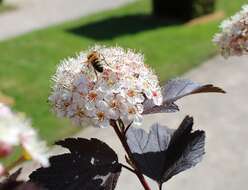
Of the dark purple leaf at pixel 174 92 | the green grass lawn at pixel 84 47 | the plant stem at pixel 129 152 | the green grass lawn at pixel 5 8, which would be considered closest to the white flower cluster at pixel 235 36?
the dark purple leaf at pixel 174 92

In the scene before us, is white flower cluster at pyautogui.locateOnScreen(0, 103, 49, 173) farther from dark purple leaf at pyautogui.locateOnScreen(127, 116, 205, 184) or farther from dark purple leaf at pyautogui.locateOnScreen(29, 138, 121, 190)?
dark purple leaf at pyautogui.locateOnScreen(127, 116, 205, 184)

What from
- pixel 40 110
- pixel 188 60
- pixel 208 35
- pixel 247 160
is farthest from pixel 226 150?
pixel 208 35

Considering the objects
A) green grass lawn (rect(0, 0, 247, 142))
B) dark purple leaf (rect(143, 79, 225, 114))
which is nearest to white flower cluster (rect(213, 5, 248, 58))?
dark purple leaf (rect(143, 79, 225, 114))

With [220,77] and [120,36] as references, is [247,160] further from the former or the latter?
[120,36]

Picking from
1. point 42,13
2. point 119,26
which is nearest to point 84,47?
point 119,26

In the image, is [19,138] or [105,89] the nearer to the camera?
[19,138]

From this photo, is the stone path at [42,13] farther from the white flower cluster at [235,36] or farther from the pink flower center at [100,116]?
the pink flower center at [100,116]

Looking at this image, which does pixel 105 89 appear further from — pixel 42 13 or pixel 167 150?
pixel 42 13
